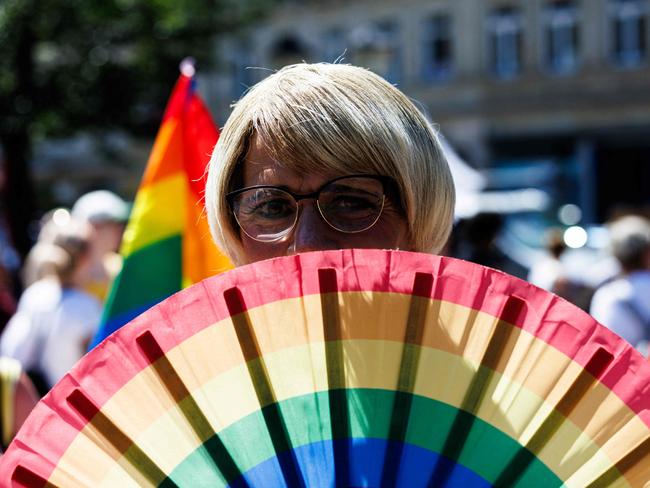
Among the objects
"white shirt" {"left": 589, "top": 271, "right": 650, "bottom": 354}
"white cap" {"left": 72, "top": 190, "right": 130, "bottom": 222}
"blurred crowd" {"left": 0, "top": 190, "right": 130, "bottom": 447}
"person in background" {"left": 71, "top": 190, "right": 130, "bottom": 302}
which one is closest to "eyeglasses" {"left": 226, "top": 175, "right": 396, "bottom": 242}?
"blurred crowd" {"left": 0, "top": 190, "right": 130, "bottom": 447}

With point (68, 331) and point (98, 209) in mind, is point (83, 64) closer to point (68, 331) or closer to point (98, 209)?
point (98, 209)

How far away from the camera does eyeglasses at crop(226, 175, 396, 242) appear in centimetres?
130

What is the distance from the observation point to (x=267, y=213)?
135 centimetres

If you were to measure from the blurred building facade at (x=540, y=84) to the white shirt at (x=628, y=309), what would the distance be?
18.2 metres

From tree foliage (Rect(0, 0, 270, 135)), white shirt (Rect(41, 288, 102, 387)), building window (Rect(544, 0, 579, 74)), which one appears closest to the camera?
white shirt (Rect(41, 288, 102, 387))

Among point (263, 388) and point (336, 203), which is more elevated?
point (336, 203)

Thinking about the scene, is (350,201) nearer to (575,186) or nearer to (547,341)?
(547,341)

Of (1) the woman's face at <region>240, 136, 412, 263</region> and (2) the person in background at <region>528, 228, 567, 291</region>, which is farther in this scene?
(2) the person in background at <region>528, 228, 567, 291</region>

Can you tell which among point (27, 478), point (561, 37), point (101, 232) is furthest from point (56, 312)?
point (561, 37)

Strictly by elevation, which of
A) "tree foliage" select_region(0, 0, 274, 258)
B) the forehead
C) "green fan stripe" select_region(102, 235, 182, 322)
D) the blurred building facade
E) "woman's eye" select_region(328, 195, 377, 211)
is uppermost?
the blurred building facade

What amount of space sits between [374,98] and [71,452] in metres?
0.63

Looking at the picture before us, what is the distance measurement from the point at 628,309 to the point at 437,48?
71.0 feet

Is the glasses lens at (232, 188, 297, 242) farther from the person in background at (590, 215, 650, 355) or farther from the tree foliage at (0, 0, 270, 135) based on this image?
the tree foliage at (0, 0, 270, 135)

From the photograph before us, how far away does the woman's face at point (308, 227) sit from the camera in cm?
130
